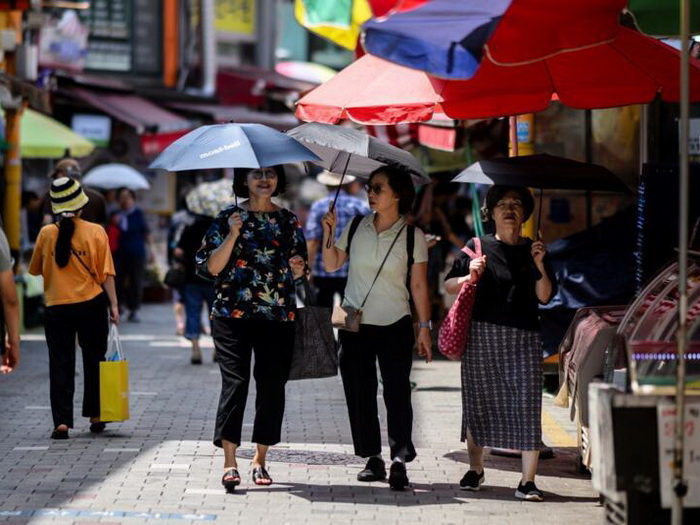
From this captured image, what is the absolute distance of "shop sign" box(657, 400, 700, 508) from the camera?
5918mm

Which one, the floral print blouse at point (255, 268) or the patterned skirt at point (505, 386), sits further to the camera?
the floral print blouse at point (255, 268)

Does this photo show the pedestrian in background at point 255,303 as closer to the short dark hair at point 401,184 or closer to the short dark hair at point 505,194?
the short dark hair at point 401,184

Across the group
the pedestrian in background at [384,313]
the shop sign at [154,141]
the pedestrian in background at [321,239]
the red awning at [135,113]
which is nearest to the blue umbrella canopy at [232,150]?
the pedestrian in background at [384,313]

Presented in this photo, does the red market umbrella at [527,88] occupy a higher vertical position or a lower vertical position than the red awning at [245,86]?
lower

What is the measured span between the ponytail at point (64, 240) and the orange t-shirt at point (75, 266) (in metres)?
0.03

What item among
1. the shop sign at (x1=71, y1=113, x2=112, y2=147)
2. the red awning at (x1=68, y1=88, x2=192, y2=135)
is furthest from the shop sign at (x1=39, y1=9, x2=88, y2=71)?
the shop sign at (x1=71, y1=113, x2=112, y2=147)

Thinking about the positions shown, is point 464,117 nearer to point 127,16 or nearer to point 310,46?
point 127,16

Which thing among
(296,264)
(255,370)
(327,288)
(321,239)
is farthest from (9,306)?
(321,239)

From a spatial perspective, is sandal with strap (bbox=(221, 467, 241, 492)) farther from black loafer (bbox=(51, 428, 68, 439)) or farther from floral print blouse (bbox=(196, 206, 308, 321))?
black loafer (bbox=(51, 428, 68, 439))

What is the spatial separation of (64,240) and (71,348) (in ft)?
2.42

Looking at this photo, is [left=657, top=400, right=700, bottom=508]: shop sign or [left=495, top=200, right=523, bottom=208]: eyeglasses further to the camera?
[left=495, top=200, right=523, bottom=208]: eyeglasses

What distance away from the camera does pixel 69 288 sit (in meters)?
9.97

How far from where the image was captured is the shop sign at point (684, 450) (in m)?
5.92

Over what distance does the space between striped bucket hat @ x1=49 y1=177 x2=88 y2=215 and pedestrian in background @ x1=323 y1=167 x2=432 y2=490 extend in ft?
7.58
